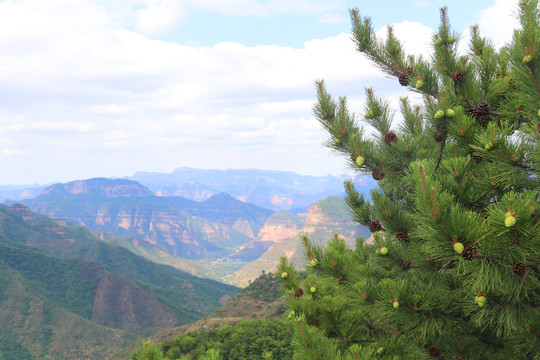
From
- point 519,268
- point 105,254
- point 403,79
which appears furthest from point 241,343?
point 105,254

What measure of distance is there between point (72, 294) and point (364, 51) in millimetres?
139177

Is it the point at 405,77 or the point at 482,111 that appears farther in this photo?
the point at 405,77

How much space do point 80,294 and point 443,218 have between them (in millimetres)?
141994

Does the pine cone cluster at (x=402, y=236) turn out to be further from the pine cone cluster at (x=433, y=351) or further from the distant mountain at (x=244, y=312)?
the distant mountain at (x=244, y=312)

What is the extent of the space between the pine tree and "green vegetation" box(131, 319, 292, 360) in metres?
29.4

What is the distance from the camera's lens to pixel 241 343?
37.1 meters

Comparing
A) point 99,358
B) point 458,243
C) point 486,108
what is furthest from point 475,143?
point 99,358

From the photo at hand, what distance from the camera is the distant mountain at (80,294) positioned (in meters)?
84.4

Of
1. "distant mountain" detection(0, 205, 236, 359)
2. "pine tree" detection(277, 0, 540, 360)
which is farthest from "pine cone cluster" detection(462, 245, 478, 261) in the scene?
"distant mountain" detection(0, 205, 236, 359)

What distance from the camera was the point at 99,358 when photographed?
79562 mm

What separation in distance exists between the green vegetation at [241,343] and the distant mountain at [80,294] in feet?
173

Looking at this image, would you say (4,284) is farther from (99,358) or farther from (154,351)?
(154,351)

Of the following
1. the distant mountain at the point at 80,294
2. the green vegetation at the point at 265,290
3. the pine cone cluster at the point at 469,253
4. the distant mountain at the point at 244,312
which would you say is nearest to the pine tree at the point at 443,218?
the pine cone cluster at the point at 469,253

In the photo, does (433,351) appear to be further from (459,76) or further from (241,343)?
(241,343)
